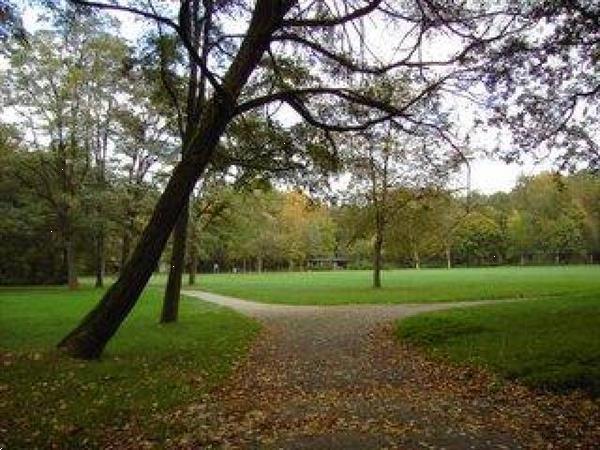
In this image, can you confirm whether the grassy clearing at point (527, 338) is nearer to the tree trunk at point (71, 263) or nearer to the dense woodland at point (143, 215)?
the dense woodland at point (143, 215)

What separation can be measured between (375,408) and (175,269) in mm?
13203

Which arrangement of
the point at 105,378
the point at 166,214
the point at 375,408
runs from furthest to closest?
the point at 166,214 → the point at 105,378 → the point at 375,408

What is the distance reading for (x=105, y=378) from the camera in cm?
1255

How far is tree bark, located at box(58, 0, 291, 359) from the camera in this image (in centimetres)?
1404

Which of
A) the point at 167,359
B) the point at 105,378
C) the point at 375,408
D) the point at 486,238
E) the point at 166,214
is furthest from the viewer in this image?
the point at 486,238

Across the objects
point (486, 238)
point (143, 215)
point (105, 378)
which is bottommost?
point (105, 378)

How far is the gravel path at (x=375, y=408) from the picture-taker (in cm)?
829

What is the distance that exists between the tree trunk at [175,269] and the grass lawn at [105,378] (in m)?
0.78

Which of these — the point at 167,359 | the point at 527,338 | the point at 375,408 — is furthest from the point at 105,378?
the point at 527,338

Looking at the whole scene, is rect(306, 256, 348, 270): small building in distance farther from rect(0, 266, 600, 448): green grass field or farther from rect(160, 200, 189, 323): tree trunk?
rect(160, 200, 189, 323): tree trunk

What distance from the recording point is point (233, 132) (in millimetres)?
19469

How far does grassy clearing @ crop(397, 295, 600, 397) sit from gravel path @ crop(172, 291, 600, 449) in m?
0.64

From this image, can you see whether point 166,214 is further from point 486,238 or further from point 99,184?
point 486,238

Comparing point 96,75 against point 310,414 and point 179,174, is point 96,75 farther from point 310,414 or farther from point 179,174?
point 310,414
